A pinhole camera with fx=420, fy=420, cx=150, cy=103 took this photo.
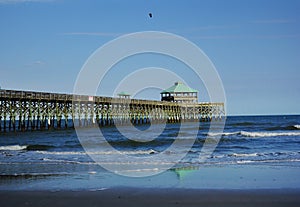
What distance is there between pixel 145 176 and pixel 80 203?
3.56 metres

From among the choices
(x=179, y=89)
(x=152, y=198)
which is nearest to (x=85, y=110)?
(x=179, y=89)

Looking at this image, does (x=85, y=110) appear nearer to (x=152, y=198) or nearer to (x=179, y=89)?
(x=179, y=89)

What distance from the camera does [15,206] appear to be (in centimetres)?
818

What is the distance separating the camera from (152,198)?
868 centimetres

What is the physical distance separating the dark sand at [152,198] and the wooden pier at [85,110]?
27.0m

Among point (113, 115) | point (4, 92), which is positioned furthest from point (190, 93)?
point (4, 92)

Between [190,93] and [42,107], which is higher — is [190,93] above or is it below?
above

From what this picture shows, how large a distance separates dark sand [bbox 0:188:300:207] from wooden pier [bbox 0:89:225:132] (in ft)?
88.7

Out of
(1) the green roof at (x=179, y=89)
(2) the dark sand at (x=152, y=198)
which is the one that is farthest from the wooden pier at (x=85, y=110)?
(2) the dark sand at (x=152, y=198)

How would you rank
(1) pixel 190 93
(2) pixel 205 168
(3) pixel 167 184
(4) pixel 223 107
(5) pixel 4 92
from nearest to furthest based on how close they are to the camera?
(3) pixel 167 184 < (2) pixel 205 168 < (5) pixel 4 92 < (4) pixel 223 107 < (1) pixel 190 93

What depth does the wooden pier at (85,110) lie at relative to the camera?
37.0m

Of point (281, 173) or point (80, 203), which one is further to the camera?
point (281, 173)

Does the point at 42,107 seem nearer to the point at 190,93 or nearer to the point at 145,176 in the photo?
the point at 145,176

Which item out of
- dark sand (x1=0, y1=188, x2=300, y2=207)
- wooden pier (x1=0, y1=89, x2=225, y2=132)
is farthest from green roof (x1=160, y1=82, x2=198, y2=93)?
dark sand (x1=0, y1=188, x2=300, y2=207)
